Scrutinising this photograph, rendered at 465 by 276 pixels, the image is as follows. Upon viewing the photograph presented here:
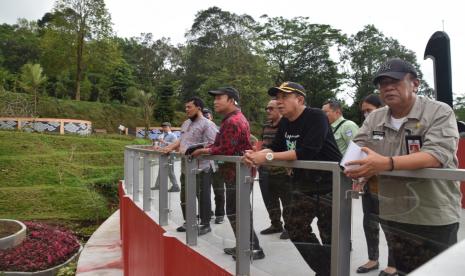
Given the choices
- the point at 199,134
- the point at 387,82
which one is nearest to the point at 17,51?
the point at 199,134

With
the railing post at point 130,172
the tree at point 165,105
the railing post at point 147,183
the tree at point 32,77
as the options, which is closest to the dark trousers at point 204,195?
the railing post at point 147,183

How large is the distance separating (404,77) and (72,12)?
45.0 meters

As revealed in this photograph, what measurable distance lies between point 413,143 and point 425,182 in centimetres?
36

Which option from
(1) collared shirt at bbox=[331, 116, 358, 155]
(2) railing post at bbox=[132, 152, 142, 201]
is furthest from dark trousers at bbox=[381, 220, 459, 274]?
(2) railing post at bbox=[132, 152, 142, 201]

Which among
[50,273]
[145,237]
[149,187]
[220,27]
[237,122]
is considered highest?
[220,27]

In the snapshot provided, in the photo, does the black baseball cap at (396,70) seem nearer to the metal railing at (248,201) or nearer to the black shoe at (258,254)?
the metal railing at (248,201)

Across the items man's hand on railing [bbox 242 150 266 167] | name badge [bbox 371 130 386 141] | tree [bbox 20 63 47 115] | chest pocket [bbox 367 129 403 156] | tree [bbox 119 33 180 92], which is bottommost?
man's hand on railing [bbox 242 150 266 167]

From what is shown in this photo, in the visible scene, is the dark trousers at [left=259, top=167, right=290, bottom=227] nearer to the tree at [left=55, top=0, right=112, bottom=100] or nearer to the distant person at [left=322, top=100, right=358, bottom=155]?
the distant person at [left=322, top=100, right=358, bottom=155]

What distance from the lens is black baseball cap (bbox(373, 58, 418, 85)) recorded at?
2.38 meters

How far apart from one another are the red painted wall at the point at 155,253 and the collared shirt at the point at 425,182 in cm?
155


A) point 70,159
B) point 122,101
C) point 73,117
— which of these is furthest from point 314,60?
point 70,159

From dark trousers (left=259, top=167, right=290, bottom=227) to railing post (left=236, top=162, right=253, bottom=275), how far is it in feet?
0.51

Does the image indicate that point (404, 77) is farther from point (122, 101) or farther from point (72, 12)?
point (122, 101)

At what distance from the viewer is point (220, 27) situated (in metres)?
46.9
